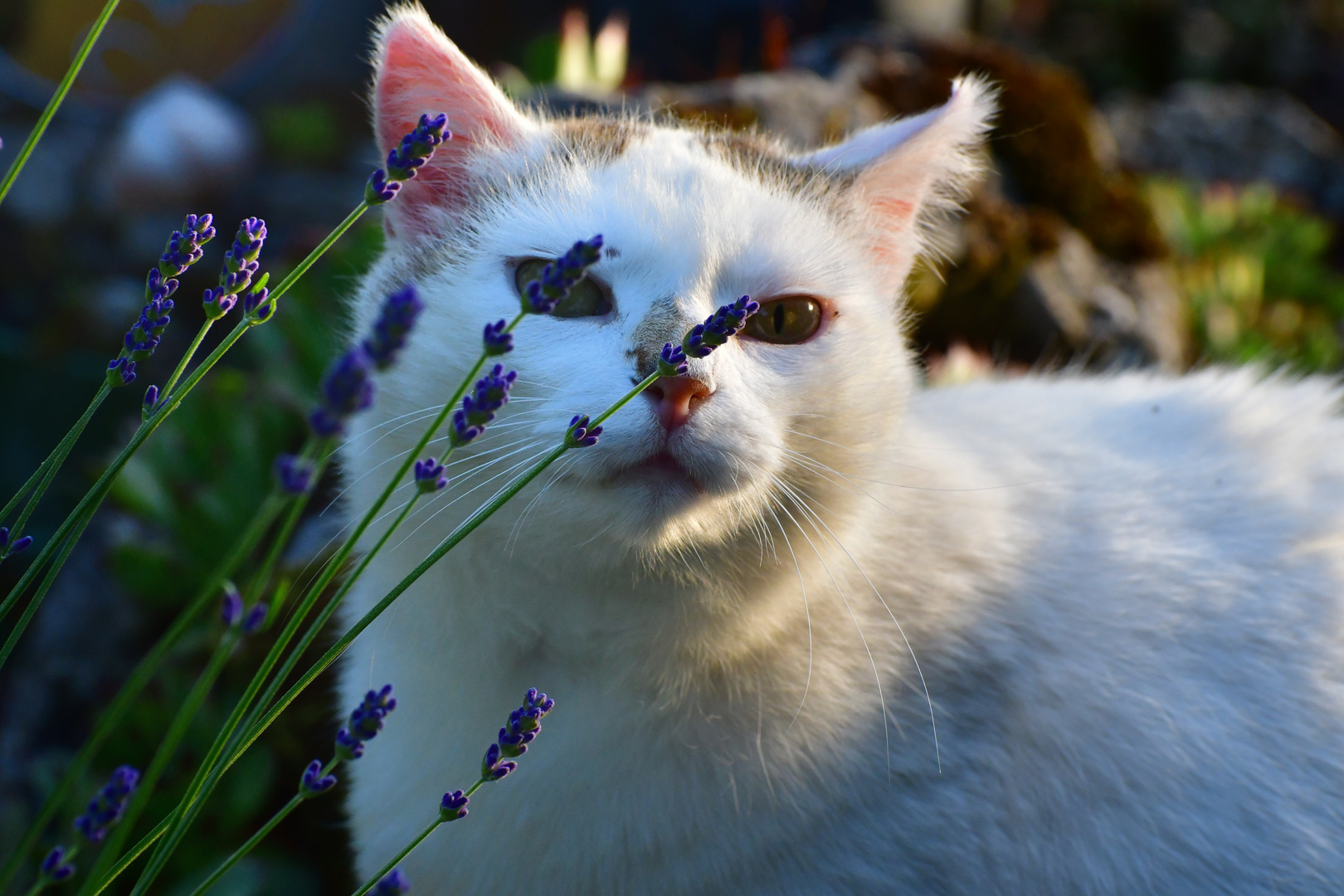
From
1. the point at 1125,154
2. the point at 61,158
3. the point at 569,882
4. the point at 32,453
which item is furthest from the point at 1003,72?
the point at 61,158

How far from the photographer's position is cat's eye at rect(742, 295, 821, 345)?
1215 millimetres

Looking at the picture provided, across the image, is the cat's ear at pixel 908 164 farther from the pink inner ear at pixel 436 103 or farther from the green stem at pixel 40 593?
the green stem at pixel 40 593

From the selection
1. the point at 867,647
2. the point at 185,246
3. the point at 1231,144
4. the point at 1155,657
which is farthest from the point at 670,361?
the point at 1231,144

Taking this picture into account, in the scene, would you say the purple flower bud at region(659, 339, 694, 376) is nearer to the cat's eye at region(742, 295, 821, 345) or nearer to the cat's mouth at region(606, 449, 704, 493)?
the cat's mouth at region(606, 449, 704, 493)

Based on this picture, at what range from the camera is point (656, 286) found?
111 cm

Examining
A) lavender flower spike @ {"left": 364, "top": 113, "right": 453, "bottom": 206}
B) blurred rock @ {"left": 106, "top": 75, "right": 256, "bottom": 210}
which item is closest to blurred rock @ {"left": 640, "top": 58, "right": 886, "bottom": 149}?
lavender flower spike @ {"left": 364, "top": 113, "right": 453, "bottom": 206}

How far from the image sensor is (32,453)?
3.44m

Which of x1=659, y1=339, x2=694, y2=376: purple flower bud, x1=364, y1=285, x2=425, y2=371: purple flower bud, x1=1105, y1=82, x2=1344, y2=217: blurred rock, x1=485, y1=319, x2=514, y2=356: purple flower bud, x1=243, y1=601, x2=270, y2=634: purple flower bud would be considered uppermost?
x1=1105, y1=82, x2=1344, y2=217: blurred rock

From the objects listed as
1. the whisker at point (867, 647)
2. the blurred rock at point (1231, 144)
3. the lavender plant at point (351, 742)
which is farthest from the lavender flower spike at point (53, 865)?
the blurred rock at point (1231, 144)

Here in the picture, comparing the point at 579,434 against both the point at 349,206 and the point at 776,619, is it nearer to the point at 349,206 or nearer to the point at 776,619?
the point at 776,619

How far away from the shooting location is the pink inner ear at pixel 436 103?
49.2 inches

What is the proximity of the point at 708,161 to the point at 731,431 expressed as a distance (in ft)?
1.63

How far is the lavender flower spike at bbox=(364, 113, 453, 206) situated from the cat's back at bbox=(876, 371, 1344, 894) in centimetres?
94

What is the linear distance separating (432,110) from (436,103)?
0.02 meters
